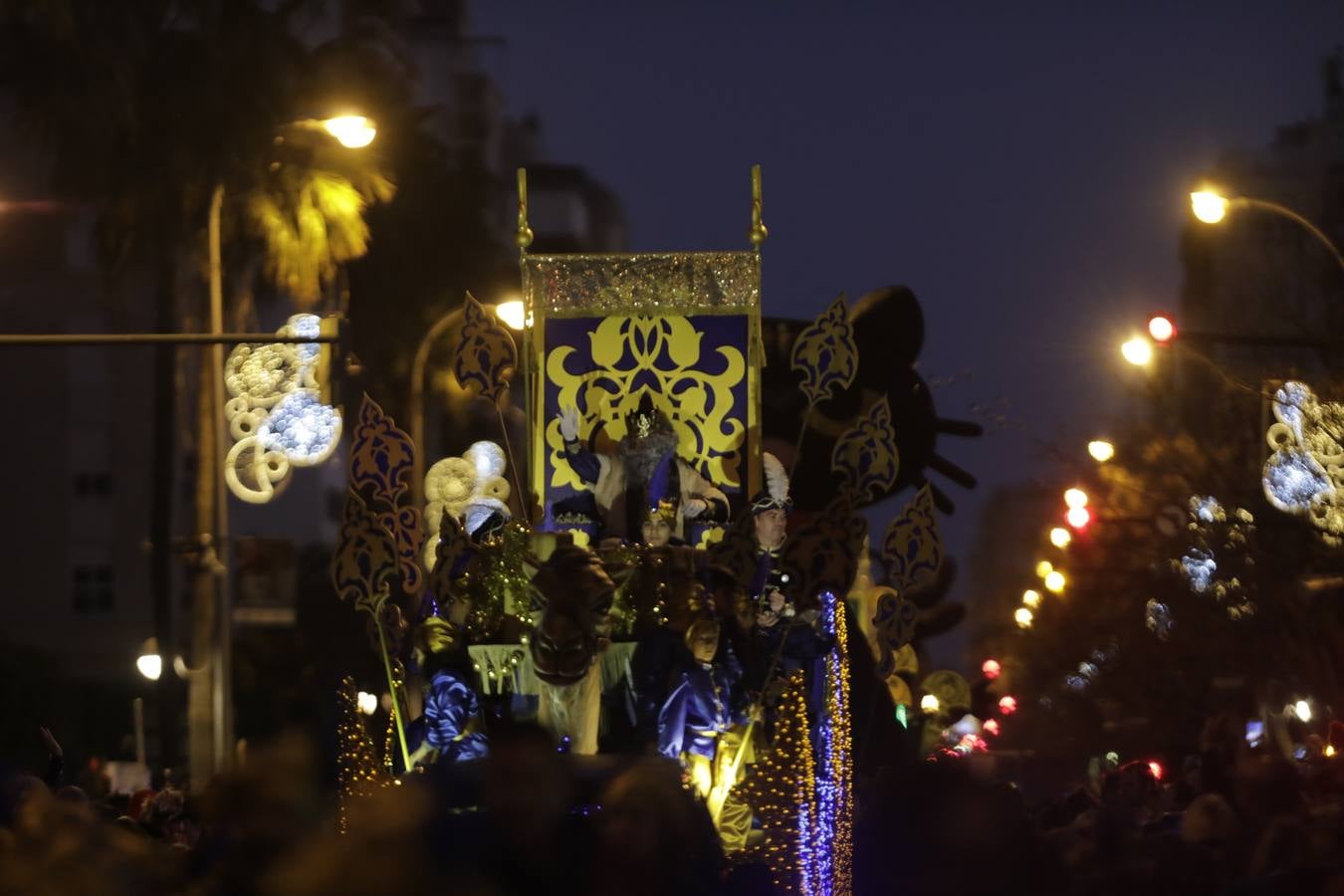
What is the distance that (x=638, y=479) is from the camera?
13.7m

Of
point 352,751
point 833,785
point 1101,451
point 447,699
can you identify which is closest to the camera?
point 447,699

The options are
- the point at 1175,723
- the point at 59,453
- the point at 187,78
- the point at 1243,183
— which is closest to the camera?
the point at 187,78

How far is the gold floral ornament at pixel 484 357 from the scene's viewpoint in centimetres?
1391

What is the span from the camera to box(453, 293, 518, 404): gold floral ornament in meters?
13.9

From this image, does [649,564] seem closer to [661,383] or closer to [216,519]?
[661,383]

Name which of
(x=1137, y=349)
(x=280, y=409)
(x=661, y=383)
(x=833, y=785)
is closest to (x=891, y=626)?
(x=833, y=785)

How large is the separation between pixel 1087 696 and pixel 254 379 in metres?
34.8

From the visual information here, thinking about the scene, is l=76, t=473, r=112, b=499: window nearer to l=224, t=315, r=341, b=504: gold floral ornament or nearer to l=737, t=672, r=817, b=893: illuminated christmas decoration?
l=224, t=315, r=341, b=504: gold floral ornament

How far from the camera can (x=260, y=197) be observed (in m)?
23.9

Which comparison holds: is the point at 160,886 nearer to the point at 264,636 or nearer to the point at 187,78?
the point at 187,78

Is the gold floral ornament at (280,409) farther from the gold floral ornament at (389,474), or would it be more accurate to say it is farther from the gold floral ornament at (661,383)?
the gold floral ornament at (389,474)

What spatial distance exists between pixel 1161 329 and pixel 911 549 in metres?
8.97

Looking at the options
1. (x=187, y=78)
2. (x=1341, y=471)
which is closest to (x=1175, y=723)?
(x=1341, y=471)

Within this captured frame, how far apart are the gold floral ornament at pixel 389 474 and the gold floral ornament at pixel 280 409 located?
7.55 meters
